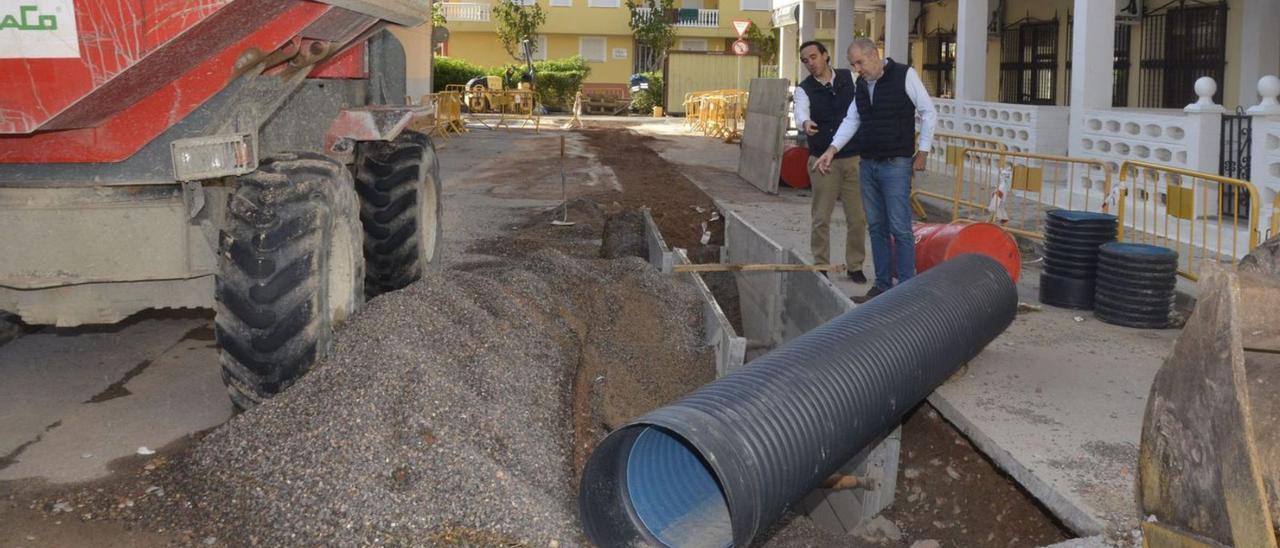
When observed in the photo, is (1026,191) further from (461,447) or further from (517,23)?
(517,23)

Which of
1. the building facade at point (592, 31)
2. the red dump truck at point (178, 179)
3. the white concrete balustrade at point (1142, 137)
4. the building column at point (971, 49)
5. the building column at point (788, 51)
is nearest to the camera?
the red dump truck at point (178, 179)

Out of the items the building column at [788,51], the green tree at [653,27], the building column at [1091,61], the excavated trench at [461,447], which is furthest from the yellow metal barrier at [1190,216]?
the green tree at [653,27]

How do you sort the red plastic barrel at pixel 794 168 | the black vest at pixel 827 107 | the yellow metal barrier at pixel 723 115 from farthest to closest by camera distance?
the yellow metal barrier at pixel 723 115 < the red plastic barrel at pixel 794 168 < the black vest at pixel 827 107

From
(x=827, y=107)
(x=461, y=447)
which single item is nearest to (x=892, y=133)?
(x=827, y=107)

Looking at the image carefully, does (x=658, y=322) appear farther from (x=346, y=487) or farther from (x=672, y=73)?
(x=672, y=73)

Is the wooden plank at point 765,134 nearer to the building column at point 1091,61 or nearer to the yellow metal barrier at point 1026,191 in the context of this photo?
the yellow metal barrier at point 1026,191

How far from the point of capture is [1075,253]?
7.99 m

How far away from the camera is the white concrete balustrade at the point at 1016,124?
14.1 metres

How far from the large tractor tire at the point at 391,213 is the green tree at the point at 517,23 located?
145 ft

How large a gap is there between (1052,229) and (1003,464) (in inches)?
137

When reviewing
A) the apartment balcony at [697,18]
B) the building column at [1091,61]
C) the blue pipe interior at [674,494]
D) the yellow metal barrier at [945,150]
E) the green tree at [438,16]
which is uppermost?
the apartment balcony at [697,18]

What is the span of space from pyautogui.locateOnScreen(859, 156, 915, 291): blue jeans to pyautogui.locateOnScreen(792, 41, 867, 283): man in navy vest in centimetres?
61

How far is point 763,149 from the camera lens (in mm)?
16609

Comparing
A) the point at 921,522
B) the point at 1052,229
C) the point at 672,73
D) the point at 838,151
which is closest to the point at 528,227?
the point at 838,151
